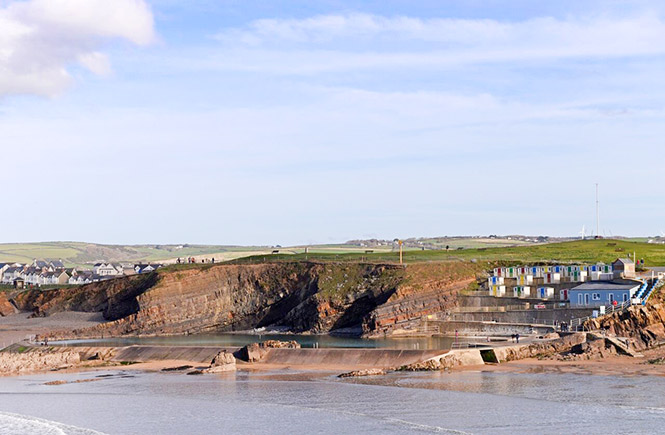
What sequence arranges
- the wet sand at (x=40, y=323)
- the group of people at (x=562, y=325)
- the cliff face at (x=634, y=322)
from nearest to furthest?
the cliff face at (x=634, y=322) < the group of people at (x=562, y=325) < the wet sand at (x=40, y=323)

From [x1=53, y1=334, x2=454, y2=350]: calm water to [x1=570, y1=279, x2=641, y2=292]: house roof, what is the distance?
1629 cm

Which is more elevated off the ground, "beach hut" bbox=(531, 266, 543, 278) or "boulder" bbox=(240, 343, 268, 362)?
"beach hut" bbox=(531, 266, 543, 278)

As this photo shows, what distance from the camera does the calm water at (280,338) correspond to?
9275 cm

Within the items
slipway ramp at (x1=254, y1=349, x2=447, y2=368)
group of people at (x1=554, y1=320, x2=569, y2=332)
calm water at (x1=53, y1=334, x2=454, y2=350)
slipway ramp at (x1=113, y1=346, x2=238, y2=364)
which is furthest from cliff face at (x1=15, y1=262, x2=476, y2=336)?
slipway ramp at (x1=113, y1=346, x2=238, y2=364)

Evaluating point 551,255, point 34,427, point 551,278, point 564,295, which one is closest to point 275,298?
point 551,278

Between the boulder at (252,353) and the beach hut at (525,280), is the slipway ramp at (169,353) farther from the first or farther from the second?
the beach hut at (525,280)

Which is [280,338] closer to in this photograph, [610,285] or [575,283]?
[575,283]

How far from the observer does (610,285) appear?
9912 centimetres

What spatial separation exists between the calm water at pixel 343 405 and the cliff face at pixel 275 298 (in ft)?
124

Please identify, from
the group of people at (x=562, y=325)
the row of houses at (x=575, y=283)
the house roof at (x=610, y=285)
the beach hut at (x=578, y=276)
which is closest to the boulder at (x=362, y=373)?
the group of people at (x=562, y=325)

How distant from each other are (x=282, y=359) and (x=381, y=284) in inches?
1292

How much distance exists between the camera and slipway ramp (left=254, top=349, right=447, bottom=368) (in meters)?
78.6

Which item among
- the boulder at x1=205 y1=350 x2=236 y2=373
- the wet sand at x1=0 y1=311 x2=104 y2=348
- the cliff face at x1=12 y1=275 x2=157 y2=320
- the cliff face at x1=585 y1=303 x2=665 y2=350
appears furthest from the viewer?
the cliff face at x1=12 y1=275 x2=157 y2=320

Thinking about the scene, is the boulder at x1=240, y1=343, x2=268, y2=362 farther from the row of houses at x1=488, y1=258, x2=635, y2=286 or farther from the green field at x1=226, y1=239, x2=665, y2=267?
the green field at x1=226, y1=239, x2=665, y2=267
